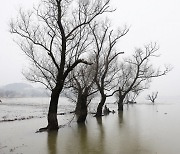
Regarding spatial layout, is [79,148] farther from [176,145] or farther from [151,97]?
[151,97]

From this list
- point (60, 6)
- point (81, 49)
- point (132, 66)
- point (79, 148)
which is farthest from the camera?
point (132, 66)

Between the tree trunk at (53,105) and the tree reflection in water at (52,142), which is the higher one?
the tree trunk at (53,105)

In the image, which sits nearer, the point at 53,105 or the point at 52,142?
the point at 52,142

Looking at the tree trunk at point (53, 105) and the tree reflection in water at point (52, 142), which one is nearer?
the tree reflection in water at point (52, 142)

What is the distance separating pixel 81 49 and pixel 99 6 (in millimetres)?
5659

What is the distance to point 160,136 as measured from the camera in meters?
15.7

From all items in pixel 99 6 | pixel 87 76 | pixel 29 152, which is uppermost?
pixel 99 6

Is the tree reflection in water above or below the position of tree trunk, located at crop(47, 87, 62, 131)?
below

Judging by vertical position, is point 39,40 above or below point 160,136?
above

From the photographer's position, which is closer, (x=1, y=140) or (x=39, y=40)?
(x=1, y=140)

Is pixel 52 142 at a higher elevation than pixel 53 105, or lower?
lower

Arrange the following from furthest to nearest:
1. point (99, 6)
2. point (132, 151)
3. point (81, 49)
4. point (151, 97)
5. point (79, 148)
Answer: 1. point (151, 97)
2. point (81, 49)
3. point (99, 6)
4. point (79, 148)
5. point (132, 151)

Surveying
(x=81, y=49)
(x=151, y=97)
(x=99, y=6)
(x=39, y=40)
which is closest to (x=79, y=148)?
(x=39, y=40)

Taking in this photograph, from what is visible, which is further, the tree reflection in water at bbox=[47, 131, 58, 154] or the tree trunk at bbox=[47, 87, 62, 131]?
the tree trunk at bbox=[47, 87, 62, 131]
